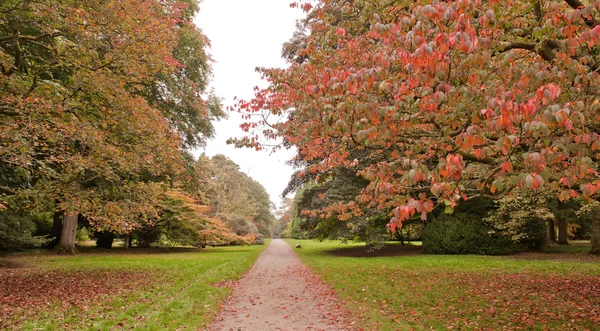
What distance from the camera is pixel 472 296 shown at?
812 cm

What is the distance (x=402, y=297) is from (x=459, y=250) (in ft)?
41.1

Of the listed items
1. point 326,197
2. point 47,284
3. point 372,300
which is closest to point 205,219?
point 326,197

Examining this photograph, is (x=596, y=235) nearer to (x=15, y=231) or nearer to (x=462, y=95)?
(x=462, y=95)

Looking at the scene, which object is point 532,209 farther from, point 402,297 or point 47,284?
point 47,284

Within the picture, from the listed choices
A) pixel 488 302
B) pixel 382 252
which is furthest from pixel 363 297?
pixel 382 252

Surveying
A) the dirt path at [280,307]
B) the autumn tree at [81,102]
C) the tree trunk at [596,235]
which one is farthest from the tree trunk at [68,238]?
the tree trunk at [596,235]

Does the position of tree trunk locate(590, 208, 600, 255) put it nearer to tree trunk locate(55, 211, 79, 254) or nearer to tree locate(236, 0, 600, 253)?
tree locate(236, 0, 600, 253)

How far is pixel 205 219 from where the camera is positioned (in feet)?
84.6

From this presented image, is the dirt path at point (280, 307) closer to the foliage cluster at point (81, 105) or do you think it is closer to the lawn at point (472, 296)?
the lawn at point (472, 296)

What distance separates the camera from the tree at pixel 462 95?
316 cm

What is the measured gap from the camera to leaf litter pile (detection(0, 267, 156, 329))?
7.04 m

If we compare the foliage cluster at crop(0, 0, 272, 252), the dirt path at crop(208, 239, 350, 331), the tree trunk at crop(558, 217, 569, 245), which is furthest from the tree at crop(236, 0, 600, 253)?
the tree trunk at crop(558, 217, 569, 245)

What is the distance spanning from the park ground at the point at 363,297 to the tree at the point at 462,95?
2.45m

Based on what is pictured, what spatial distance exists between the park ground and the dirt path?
0.98 ft
